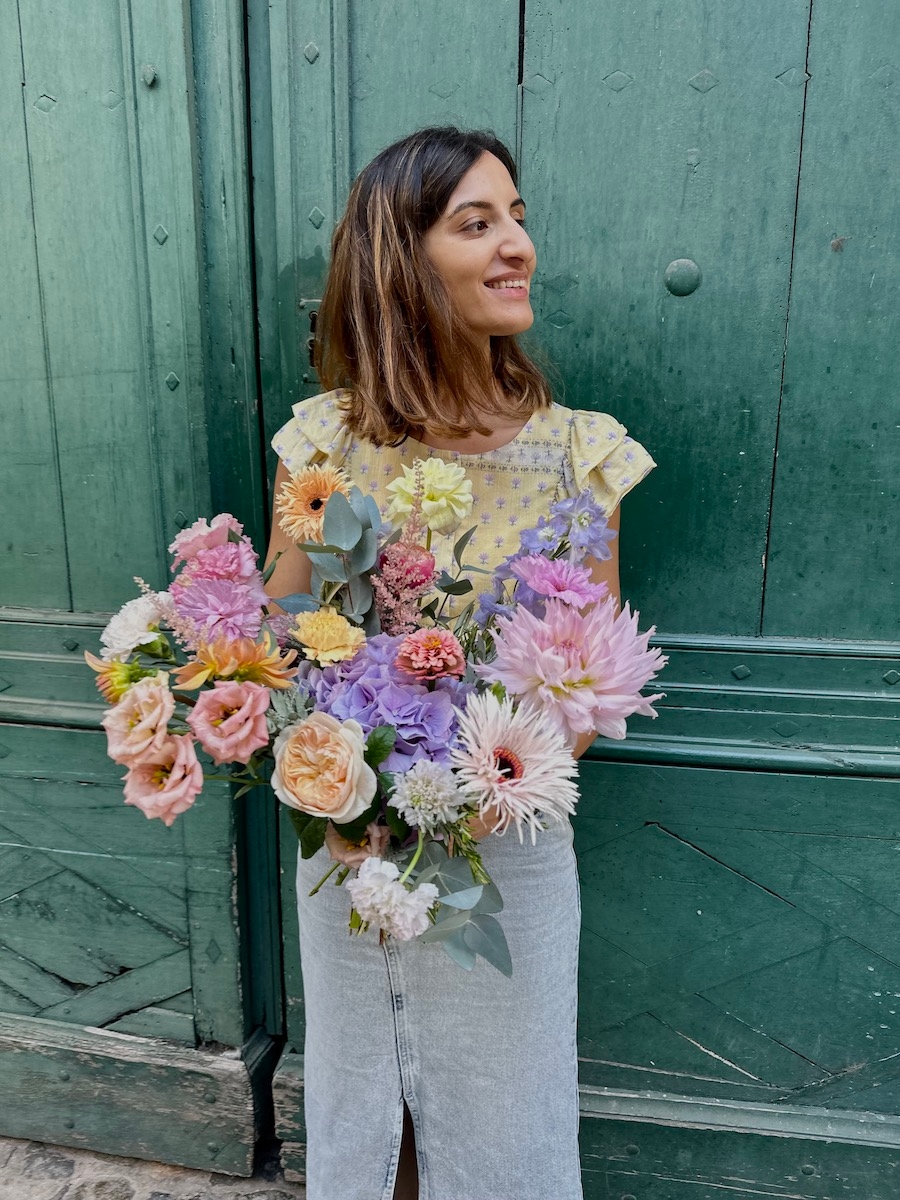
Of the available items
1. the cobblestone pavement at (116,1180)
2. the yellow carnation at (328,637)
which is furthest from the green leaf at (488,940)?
the cobblestone pavement at (116,1180)

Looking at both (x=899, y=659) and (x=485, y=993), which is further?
(x=899, y=659)

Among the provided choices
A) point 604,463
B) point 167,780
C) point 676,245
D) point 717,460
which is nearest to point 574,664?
point 167,780

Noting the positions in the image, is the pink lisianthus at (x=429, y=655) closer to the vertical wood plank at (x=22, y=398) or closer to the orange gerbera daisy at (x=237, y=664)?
the orange gerbera daisy at (x=237, y=664)

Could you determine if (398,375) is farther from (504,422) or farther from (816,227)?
(816,227)

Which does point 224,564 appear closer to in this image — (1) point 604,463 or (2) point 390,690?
(2) point 390,690

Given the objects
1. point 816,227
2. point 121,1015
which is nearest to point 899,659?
point 816,227

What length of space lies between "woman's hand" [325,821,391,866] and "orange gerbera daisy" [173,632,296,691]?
0.19m

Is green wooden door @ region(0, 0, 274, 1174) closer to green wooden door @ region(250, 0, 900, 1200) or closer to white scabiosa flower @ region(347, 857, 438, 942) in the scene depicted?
green wooden door @ region(250, 0, 900, 1200)

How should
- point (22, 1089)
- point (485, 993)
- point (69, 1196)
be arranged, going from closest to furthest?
point (485, 993) → point (69, 1196) → point (22, 1089)

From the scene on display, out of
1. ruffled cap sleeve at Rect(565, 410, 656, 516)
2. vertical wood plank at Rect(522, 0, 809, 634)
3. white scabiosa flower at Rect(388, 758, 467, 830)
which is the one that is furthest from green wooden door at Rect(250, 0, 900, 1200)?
white scabiosa flower at Rect(388, 758, 467, 830)

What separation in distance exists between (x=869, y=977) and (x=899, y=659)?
0.63 metres

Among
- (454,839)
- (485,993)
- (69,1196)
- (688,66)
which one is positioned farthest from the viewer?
(69,1196)

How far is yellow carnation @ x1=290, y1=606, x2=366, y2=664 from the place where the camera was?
2.88 ft

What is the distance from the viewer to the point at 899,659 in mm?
1516
